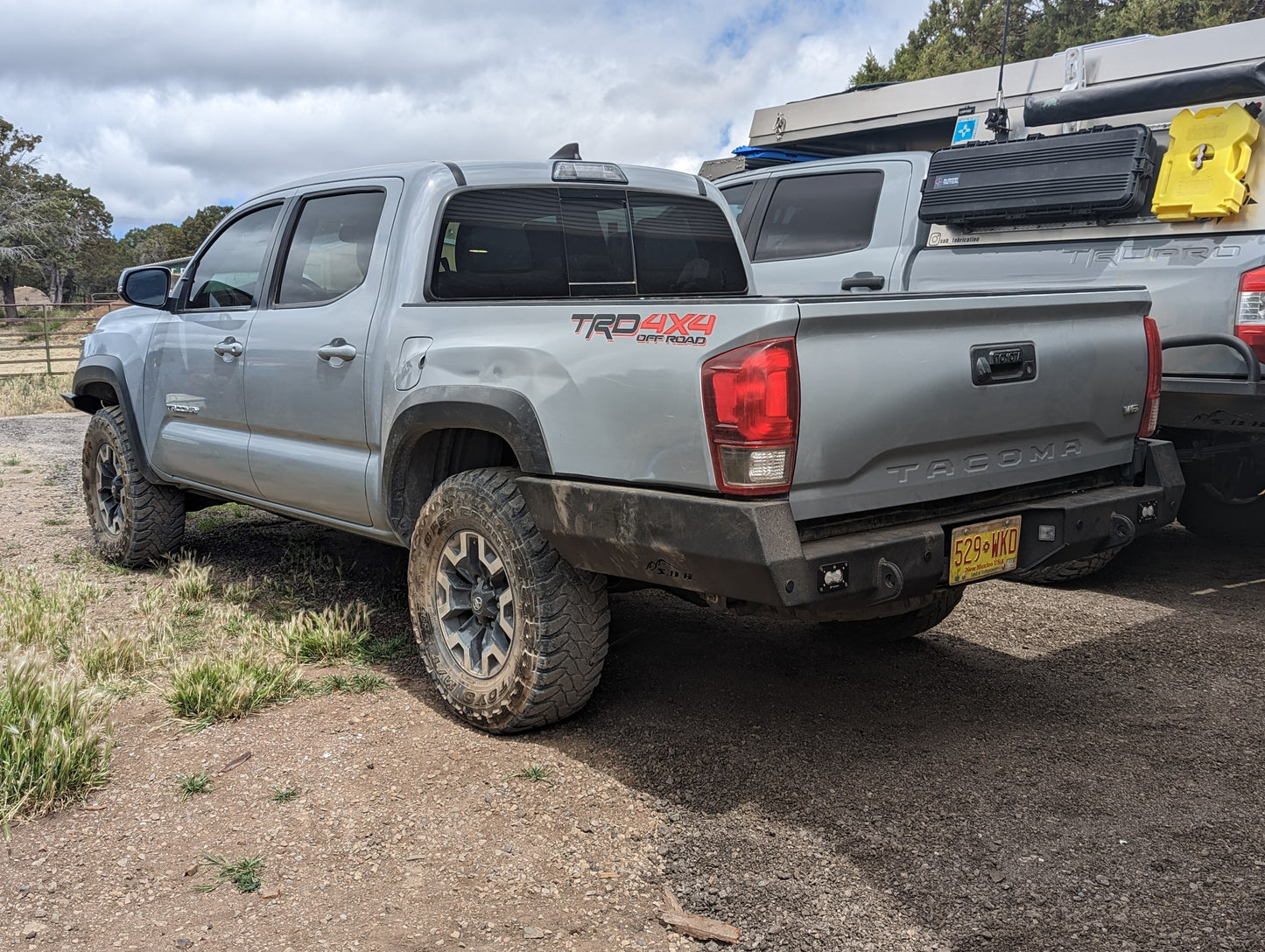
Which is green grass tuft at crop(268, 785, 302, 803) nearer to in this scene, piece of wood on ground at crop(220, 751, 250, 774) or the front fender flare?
piece of wood on ground at crop(220, 751, 250, 774)

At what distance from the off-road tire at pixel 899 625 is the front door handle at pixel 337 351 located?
7.02 feet

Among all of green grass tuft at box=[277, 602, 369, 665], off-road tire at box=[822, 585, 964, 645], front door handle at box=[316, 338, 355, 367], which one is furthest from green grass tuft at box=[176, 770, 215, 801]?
off-road tire at box=[822, 585, 964, 645]

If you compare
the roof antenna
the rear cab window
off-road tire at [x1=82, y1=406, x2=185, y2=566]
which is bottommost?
off-road tire at [x1=82, y1=406, x2=185, y2=566]

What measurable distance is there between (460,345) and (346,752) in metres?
1.36

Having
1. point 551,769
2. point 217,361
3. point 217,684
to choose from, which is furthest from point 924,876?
point 217,361

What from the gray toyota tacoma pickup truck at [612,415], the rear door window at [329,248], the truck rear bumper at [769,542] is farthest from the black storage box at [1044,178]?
the rear door window at [329,248]

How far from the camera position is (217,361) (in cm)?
520

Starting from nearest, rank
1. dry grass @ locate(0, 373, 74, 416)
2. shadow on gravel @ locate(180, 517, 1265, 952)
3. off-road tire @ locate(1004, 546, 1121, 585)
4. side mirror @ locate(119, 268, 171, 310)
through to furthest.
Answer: shadow on gravel @ locate(180, 517, 1265, 952) < side mirror @ locate(119, 268, 171, 310) < off-road tire @ locate(1004, 546, 1121, 585) < dry grass @ locate(0, 373, 74, 416)

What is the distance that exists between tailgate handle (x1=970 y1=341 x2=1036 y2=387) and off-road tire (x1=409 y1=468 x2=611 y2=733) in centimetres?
130

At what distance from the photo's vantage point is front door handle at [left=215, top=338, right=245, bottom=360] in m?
5.02

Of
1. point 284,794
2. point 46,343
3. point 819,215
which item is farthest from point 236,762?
point 46,343

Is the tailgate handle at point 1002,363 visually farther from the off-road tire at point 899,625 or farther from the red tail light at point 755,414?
the off-road tire at point 899,625

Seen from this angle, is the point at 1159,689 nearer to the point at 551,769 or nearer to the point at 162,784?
the point at 551,769

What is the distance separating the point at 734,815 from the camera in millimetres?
3314
